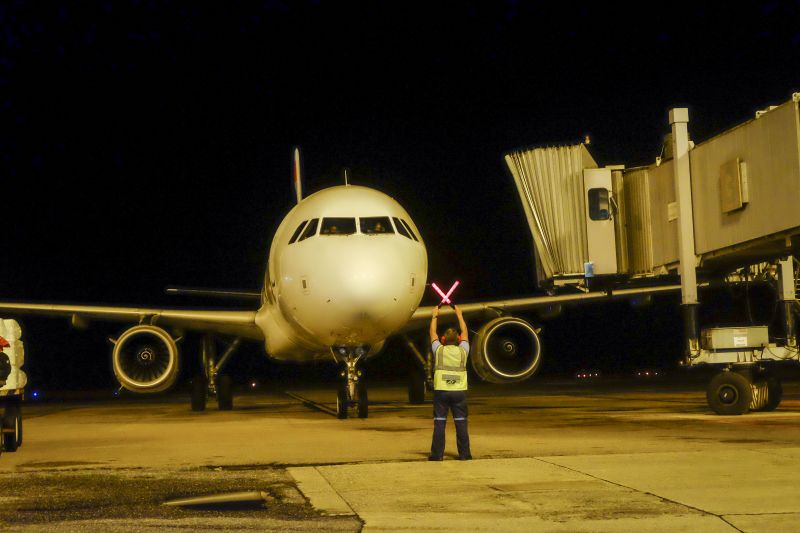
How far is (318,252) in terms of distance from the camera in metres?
17.0

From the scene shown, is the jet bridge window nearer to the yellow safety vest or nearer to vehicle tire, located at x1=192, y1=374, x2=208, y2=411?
Answer: the yellow safety vest

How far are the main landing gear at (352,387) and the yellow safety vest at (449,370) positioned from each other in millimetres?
6271

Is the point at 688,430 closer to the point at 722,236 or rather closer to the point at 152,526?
the point at 722,236

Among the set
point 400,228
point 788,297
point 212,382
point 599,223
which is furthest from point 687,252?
point 212,382

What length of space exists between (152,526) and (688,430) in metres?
7.82

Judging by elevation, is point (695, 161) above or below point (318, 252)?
above

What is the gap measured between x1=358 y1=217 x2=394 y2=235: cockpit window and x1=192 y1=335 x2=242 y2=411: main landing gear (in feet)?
19.7

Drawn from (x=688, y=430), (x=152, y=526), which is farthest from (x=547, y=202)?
(x=152, y=526)

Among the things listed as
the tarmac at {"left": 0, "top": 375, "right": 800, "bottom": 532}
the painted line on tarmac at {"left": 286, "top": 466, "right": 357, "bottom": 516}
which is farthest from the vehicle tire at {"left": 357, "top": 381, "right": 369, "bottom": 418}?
the painted line on tarmac at {"left": 286, "top": 466, "right": 357, "bottom": 516}

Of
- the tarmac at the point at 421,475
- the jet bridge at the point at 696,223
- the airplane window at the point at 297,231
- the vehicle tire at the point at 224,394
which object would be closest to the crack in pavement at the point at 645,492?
the tarmac at the point at 421,475

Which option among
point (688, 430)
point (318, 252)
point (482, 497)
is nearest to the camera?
point (482, 497)

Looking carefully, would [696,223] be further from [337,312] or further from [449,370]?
[449,370]

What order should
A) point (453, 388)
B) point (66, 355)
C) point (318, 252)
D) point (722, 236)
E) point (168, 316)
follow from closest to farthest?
point (453, 388) < point (722, 236) < point (318, 252) < point (168, 316) < point (66, 355)

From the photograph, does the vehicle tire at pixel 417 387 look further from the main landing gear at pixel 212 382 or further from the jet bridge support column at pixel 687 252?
the jet bridge support column at pixel 687 252
